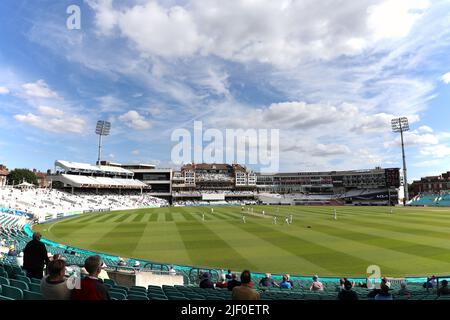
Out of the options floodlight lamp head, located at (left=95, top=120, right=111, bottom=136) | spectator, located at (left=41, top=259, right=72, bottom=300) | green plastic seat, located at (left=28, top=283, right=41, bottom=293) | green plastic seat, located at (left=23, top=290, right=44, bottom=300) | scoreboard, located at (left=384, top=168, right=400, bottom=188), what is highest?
floodlight lamp head, located at (left=95, top=120, right=111, bottom=136)

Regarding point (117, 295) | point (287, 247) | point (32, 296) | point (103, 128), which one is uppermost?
point (103, 128)

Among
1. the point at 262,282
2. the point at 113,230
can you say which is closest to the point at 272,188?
the point at 113,230

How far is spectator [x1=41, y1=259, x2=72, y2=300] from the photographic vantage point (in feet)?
13.9

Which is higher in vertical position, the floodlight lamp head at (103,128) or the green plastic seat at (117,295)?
the floodlight lamp head at (103,128)

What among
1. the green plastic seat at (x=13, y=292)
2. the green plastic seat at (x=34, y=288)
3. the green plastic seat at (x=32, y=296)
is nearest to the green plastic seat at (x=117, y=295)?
the green plastic seat at (x=34, y=288)

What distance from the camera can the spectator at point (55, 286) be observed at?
4.22 metres

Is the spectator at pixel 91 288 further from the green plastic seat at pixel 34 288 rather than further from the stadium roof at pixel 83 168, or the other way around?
the stadium roof at pixel 83 168

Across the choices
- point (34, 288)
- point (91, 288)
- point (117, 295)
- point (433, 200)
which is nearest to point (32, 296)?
point (34, 288)

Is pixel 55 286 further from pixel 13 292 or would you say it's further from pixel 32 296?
pixel 13 292

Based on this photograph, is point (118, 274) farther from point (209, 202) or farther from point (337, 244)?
point (209, 202)

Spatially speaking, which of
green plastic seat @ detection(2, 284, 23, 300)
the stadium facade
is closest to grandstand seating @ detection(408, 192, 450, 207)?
the stadium facade

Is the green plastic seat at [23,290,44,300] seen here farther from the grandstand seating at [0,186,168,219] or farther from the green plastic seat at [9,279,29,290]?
the grandstand seating at [0,186,168,219]

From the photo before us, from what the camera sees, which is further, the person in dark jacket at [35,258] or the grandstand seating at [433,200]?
the grandstand seating at [433,200]

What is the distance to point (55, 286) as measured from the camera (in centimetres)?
424
